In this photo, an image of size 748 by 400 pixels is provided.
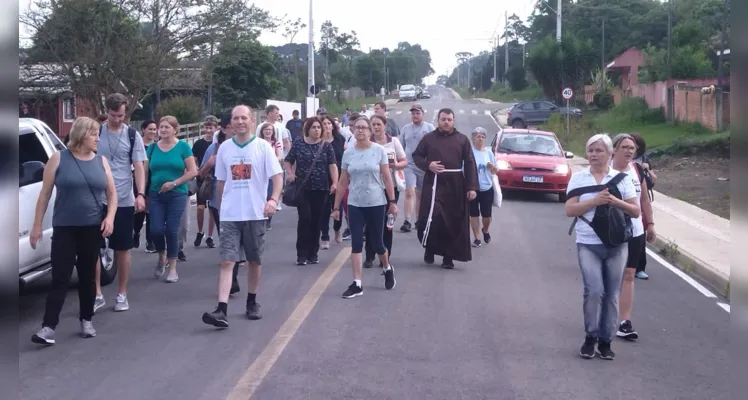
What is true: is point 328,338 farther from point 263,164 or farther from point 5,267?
point 5,267

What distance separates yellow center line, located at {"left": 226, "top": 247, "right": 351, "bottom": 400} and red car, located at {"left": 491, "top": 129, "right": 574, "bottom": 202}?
31.1 ft

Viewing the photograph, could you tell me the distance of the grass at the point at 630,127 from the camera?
3566 centimetres

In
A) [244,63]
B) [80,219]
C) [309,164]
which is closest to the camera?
[80,219]

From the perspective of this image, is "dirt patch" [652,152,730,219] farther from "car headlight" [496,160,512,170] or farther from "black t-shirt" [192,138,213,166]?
"black t-shirt" [192,138,213,166]

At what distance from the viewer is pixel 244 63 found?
4700 centimetres

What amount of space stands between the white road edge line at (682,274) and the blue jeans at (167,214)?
6.08 metres

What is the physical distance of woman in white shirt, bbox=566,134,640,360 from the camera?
7.34 m

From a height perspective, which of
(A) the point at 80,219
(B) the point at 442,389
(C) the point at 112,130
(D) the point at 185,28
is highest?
(D) the point at 185,28

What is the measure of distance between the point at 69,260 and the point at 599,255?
14.4 feet

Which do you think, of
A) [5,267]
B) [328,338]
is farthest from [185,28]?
[5,267]

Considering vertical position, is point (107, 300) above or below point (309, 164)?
below

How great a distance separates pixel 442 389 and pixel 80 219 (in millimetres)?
3377

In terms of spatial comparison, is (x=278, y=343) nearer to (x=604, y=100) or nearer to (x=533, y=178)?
(x=533, y=178)

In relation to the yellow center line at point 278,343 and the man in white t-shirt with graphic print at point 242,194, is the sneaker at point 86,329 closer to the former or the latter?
the man in white t-shirt with graphic print at point 242,194
